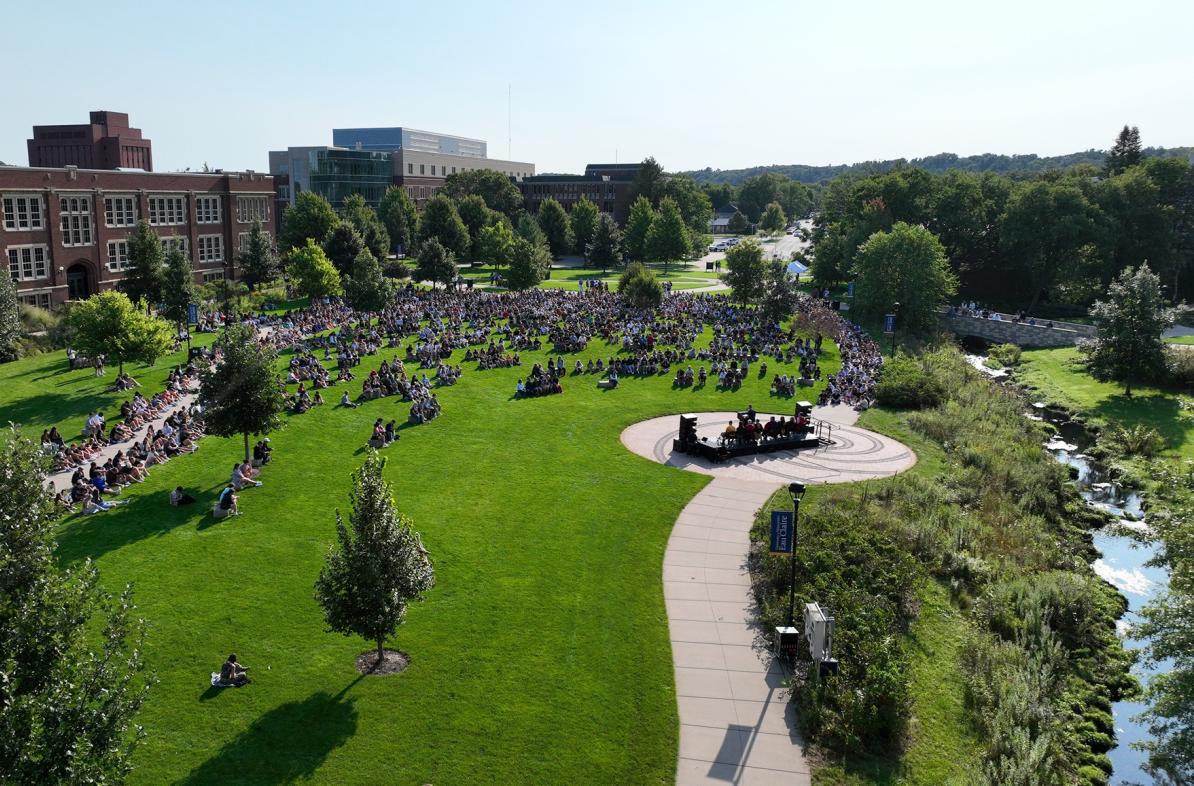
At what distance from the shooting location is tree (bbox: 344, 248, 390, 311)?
53.4 metres

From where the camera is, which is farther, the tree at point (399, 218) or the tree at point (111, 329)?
the tree at point (399, 218)

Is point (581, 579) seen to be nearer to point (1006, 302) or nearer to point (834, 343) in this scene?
point (834, 343)

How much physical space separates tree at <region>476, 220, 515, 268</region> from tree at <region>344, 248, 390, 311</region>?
112ft

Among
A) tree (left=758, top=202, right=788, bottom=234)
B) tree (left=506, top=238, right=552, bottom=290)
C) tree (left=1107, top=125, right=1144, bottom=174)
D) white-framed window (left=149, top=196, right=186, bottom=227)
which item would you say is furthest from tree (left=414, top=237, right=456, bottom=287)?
tree (left=758, top=202, right=788, bottom=234)

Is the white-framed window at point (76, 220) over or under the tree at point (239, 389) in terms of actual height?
over

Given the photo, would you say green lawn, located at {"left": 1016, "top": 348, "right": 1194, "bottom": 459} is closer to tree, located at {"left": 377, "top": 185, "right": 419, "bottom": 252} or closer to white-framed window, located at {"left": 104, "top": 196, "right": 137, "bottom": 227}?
white-framed window, located at {"left": 104, "top": 196, "right": 137, "bottom": 227}

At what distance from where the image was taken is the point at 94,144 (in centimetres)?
10356

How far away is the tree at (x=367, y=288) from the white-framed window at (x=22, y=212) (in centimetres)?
2184

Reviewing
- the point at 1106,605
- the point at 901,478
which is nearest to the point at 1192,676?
the point at 1106,605

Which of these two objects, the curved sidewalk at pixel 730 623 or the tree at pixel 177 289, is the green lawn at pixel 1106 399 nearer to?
the curved sidewalk at pixel 730 623

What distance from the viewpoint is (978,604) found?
21188 mm

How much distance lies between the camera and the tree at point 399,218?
9719 cm

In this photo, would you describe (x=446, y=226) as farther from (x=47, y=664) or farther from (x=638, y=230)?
(x=47, y=664)

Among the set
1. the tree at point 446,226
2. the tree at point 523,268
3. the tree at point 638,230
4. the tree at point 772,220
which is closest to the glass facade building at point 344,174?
the tree at point 446,226
